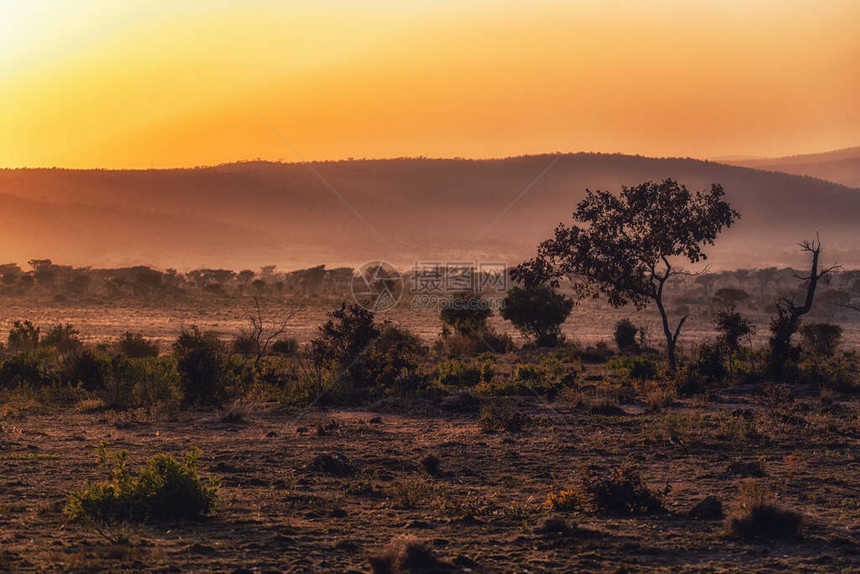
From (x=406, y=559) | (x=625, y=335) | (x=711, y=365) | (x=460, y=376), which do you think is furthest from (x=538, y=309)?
(x=406, y=559)

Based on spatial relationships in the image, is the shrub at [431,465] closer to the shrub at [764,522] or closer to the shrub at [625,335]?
the shrub at [764,522]

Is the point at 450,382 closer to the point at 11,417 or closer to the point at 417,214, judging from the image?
the point at 11,417

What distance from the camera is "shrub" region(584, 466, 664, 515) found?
9.26m

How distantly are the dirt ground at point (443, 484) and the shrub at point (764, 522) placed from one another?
0.56ft

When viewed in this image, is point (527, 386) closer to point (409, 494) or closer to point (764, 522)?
point (409, 494)

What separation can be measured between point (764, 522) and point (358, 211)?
406 ft

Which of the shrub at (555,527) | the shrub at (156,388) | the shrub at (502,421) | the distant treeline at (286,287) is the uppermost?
the distant treeline at (286,287)

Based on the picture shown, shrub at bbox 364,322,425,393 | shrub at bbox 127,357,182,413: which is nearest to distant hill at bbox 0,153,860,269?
shrub at bbox 364,322,425,393

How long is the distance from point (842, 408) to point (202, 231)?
119 m

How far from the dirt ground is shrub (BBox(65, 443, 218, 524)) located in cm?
23

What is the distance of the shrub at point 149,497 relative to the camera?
28.0 feet

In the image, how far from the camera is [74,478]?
1059cm

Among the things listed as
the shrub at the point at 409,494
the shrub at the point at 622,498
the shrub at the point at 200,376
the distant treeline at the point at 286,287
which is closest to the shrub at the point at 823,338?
the distant treeline at the point at 286,287

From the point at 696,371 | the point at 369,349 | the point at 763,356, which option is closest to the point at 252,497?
the point at 369,349
